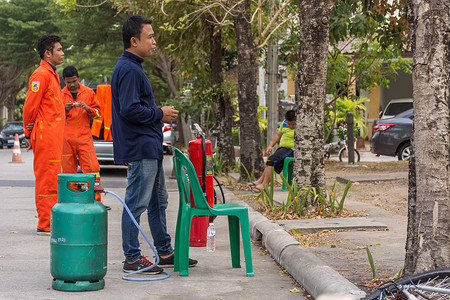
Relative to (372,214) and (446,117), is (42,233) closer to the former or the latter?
(372,214)

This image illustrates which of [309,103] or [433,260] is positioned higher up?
[309,103]

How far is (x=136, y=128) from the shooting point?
19.9ft

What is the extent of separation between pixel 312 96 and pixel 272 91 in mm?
8327

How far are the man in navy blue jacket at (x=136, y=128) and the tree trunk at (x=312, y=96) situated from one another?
326 centimetres

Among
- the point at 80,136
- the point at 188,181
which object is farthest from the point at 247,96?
the point at 188,181

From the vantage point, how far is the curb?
496cm

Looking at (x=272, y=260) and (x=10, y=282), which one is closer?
(x=10, y=282)

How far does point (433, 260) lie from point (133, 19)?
308cm

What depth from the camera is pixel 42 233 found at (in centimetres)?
817

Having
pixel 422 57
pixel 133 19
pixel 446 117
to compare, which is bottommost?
pixel 446 117

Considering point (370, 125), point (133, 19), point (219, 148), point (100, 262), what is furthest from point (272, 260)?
point (370, 125)

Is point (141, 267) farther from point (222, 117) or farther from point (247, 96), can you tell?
point (222, 117)

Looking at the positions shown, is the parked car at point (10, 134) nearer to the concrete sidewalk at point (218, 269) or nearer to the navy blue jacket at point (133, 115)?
the concrete sidewalk at point (218, 269)

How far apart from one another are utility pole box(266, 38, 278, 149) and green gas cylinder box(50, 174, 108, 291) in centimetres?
1215
